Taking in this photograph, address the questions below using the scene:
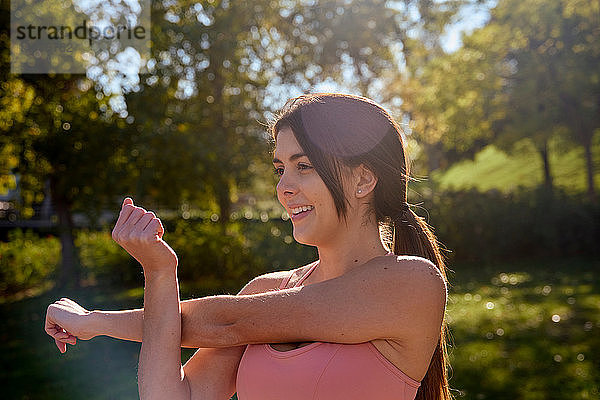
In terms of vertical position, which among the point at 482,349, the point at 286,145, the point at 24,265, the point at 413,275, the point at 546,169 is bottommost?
the point at 482,349

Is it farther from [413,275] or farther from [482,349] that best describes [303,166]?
[482,349]

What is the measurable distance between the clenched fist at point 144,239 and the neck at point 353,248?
0.46m

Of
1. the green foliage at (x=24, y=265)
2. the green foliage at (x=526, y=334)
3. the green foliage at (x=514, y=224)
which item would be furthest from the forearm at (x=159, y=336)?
the green foliage at (x=514, y=224)

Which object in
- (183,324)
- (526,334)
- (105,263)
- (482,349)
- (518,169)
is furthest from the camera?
(518,169)

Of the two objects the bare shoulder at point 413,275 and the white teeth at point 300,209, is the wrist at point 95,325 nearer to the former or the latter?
the white teeth at point 300,209

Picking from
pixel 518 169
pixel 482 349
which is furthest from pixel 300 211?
pixel 518 169

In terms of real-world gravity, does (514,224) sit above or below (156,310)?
below

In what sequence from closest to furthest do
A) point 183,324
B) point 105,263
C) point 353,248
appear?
1. point 183,324
2. point 353,248
3. point 105,263

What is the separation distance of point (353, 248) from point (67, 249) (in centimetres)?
1127

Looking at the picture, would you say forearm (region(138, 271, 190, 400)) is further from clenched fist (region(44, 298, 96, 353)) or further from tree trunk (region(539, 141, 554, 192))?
tree trunk (region(539, 141, 554, 192))

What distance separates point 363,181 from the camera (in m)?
1.86

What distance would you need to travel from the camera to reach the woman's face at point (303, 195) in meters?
1.82

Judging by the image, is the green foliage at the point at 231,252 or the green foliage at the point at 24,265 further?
the green foliage at the point at 24,265

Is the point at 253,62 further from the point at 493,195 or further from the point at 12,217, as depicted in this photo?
the point at 12,217
